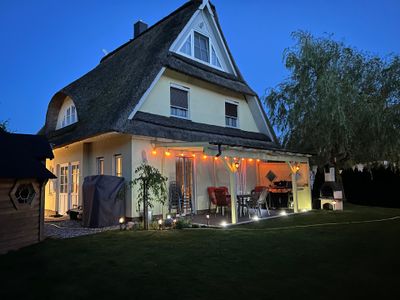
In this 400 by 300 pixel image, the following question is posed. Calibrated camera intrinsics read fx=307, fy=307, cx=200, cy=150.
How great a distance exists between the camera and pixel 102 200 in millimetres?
8734

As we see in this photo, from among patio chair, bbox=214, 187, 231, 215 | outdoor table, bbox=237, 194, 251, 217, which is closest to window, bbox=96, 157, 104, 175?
patio chair, bbox=214, 187, 231, 215

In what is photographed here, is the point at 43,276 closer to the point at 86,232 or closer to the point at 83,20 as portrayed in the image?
the point at 86,232

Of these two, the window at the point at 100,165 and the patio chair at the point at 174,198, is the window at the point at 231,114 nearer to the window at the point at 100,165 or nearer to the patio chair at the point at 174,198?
the patio chair at the point at 174,198

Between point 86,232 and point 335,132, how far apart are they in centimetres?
1088

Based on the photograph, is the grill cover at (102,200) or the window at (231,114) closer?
the grill cover at (102,200)

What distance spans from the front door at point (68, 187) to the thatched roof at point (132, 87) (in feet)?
4.12

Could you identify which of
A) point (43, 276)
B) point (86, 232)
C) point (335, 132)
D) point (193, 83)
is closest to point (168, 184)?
point (86, 232)

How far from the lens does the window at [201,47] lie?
13094 millimetres

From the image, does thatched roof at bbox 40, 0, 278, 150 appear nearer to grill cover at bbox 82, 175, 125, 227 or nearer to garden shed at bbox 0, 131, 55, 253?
grill cover at bbox 82, 175, 125, 227

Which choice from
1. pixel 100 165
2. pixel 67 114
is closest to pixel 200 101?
pixel 100 165

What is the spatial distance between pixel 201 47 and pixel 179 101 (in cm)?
323

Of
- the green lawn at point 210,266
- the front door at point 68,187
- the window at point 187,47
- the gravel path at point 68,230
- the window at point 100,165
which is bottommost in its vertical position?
the green lawn at point 210,266

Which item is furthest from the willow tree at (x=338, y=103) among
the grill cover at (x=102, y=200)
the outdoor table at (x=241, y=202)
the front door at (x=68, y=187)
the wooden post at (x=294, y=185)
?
the front door at (x=68, y=187)

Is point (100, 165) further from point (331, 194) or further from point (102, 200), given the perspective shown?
point (331, 194)
